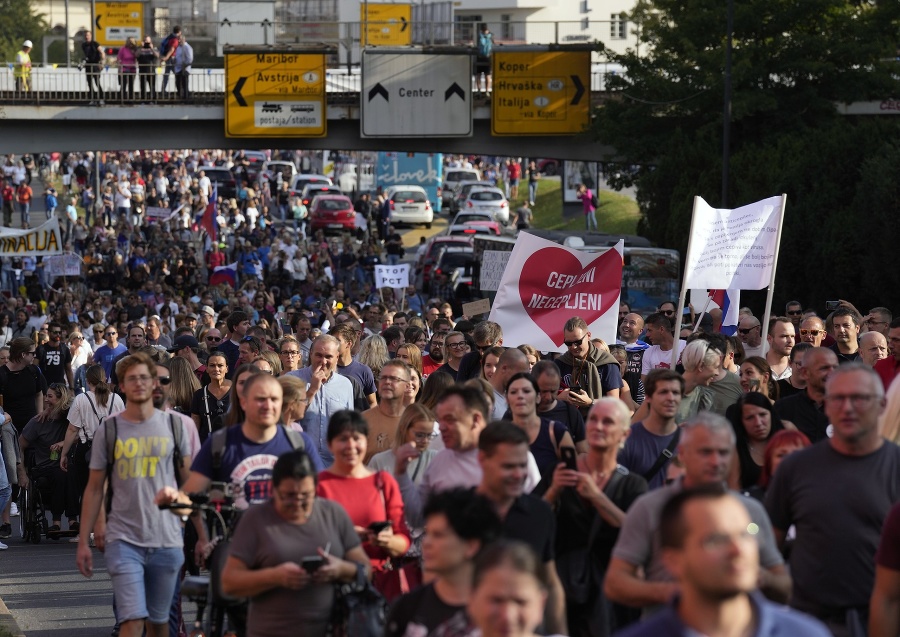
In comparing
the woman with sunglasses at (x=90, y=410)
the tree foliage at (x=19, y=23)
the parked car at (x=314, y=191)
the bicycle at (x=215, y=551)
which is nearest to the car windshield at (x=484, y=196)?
the parked car at (x=314, y=191)

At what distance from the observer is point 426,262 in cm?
4153

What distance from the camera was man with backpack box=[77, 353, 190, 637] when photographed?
28.4 feet

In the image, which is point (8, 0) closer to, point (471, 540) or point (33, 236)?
point (33, 236)

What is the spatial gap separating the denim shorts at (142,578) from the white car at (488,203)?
47870mm

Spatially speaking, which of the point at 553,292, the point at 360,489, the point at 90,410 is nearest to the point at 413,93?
the point at 553,292

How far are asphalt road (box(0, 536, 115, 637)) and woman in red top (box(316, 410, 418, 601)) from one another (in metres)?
3.63

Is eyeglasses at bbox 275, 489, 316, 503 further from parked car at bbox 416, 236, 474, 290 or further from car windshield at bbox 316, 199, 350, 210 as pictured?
car windshield at bbox 316, 199, 350, 210

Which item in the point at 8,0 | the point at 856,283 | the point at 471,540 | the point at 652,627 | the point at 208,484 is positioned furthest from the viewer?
the point at 8,0

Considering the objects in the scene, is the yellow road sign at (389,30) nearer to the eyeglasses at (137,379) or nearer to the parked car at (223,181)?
the parked car at (223,181)

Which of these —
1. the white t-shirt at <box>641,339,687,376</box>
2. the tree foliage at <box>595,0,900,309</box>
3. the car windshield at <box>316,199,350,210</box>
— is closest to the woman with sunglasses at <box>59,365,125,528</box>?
the white t-shirt at <box>641,339,687,376</box>

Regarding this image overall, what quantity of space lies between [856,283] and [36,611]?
22378 mm

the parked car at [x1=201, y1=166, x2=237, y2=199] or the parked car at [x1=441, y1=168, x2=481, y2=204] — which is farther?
the parked car at [x1=441, y1=168, x2=481, y2=204]

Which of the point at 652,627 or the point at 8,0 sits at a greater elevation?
the point at 8,0

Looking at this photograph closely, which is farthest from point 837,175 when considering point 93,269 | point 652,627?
point 652,627
